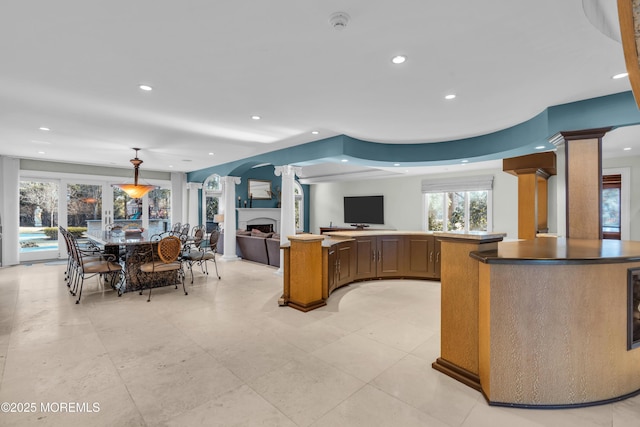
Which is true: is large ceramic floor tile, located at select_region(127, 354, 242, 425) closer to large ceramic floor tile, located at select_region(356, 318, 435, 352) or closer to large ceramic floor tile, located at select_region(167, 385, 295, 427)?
large ceramic floor tile, located at select_region(167, 385, 295, 427)

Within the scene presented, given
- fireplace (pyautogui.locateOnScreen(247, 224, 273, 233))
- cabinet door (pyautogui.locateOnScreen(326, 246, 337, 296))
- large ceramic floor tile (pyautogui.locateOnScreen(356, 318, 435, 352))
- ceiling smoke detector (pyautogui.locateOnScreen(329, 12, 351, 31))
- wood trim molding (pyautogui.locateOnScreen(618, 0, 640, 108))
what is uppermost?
ceiling smoke detector (pyautogui.locateOnScreen(329, 12, 351, 31))

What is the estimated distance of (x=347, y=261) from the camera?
5176 mm

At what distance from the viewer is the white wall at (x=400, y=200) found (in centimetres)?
782

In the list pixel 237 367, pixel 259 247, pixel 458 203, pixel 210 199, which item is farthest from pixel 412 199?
pixel 237 367

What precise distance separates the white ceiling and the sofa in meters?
3.09

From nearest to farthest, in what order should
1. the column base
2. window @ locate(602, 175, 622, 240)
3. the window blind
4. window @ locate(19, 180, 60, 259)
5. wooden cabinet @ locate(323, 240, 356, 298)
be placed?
the column base → wooden cabinet @ locate(323, 240, 356, 298) → window @ locate(602, 175, 622, 240) → window @ locate(19, 180, 60, 259) → the window blind

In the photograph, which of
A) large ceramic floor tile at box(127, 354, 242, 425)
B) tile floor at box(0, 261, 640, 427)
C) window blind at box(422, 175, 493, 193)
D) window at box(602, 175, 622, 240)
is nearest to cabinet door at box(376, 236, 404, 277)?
tile floor at box(0, 261, 640, 427)

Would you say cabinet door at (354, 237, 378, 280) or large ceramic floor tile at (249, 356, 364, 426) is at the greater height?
cabinet door at (354, 237, 378, 280)

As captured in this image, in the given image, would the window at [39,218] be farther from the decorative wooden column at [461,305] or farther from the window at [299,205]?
the decorative wooden column at [461,305]

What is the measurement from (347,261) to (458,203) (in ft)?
17.0

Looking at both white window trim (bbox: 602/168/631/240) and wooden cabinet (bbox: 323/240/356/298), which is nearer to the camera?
wooden cabinet (bbox: 323/240/356/298)

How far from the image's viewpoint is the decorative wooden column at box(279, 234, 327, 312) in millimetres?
4004

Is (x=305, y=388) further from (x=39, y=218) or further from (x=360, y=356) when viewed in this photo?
(x=39, y=218)

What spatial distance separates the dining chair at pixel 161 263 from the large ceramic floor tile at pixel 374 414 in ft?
11.6
